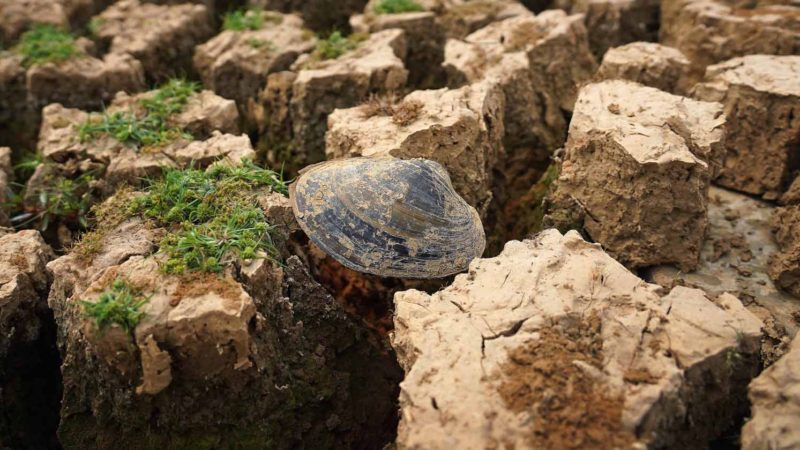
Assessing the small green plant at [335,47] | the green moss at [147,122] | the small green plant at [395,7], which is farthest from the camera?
the small green plant at [395,7]

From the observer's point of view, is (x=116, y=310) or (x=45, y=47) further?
(x=45, y=47)

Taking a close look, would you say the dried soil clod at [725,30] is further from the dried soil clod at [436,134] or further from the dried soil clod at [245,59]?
the dried soil clod at [245,59]

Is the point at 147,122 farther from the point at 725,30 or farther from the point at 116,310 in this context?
the point at 725,30

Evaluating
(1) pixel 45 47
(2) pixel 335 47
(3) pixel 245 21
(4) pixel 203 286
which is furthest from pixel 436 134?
(1) pixel 45 47

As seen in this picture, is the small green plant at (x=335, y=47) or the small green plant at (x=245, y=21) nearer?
the small green plant at (x=335, y=47)

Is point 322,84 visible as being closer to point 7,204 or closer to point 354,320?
point 354,320

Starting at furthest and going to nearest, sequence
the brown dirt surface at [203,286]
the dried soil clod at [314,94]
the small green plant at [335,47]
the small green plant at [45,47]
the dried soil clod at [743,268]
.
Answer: the small green plant at [45,47], the small green plant at [335,47], the dried soil clod at [314,94], the dried soil clod at [743,268], the brown dirt surface at [203,286]

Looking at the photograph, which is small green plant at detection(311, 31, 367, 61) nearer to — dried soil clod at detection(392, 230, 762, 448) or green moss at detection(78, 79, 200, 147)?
green moss at detection(78, 79, 200, 147)

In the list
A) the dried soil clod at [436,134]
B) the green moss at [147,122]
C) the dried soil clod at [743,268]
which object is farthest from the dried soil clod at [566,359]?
the green moss at [147,122]
